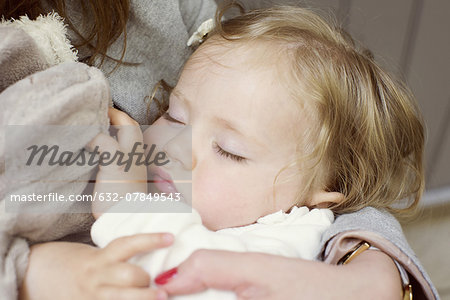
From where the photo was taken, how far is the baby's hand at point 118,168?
25.0 inches

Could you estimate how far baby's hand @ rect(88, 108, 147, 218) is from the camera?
25.0 inches

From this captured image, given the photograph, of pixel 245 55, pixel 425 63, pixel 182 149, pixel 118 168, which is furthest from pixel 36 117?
pixel 425 63

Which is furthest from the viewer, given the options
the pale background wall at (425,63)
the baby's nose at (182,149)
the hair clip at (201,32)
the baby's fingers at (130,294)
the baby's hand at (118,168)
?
the pale background wall at (425,63)

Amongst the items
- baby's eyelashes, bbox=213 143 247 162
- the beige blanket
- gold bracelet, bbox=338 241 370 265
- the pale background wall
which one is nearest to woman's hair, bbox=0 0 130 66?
the beige blanket

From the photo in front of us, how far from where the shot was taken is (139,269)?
52 centimetres

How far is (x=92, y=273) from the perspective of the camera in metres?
0.52

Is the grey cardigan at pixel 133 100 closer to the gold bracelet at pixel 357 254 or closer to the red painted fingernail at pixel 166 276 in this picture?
the gold bracelet at pixel 357 254

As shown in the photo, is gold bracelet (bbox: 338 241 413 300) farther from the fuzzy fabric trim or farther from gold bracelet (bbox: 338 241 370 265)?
the fuzzy fabric trim

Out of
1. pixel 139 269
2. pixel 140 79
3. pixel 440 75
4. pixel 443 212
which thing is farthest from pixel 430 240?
pixel 139 269

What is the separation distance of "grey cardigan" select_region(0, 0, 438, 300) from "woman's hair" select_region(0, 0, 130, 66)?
19 mm

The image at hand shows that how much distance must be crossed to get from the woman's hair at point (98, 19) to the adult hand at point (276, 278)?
17.8 inches

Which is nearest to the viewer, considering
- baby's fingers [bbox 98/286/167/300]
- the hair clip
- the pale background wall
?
baby's fingers [bbox 98/286/167/300]

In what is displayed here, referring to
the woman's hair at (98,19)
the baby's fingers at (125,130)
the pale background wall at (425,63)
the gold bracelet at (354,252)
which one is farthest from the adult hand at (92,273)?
the pale background wall at (425,63)

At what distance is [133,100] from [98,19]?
0.50 ft
